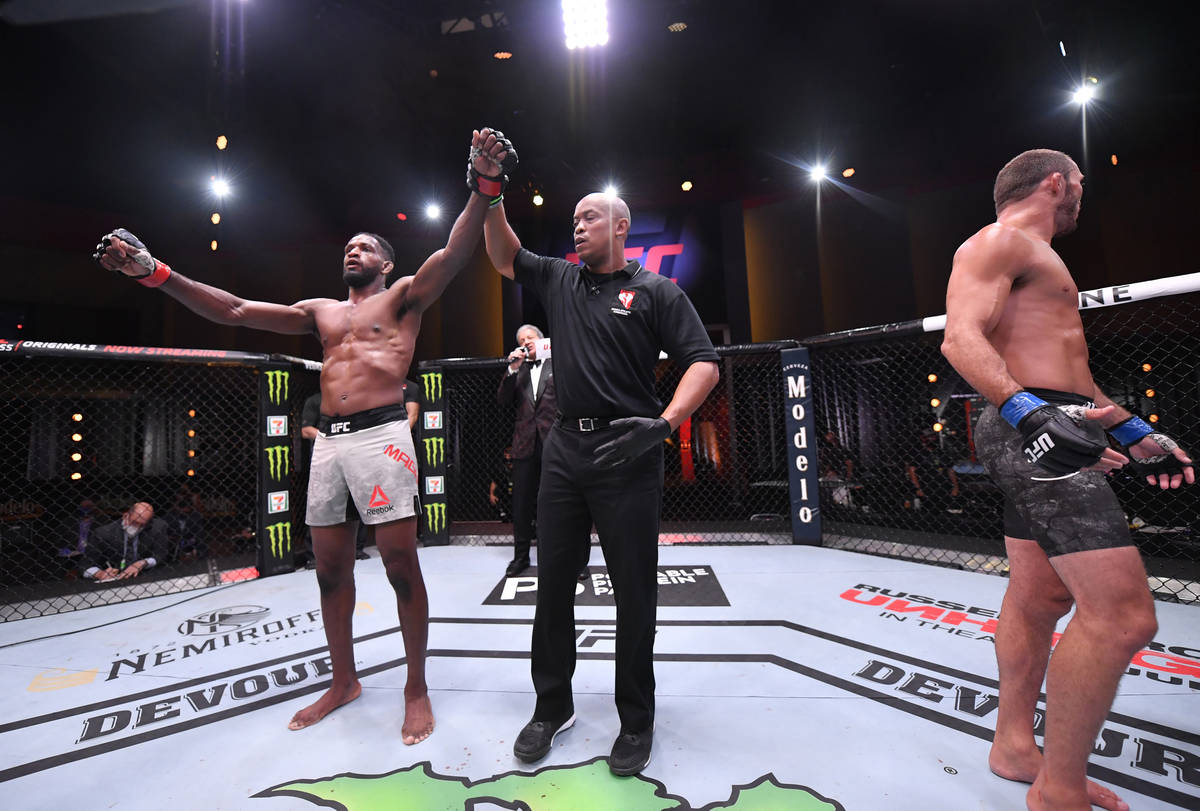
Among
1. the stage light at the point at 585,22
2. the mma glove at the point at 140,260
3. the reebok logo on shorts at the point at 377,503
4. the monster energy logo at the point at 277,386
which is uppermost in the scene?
the stage light at the point at 585,22

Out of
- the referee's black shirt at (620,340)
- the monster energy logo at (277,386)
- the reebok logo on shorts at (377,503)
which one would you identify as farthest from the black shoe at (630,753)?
the monster energy logo at (277,386)

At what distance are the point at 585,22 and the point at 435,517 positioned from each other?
17.6 feet

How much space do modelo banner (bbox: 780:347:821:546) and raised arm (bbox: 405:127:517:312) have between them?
314cm

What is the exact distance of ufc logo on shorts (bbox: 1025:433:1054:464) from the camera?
3.46ft

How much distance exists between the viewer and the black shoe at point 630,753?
1.40 metres

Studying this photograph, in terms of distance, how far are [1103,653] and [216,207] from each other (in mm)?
8834

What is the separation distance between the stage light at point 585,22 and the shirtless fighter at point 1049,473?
5406 mm

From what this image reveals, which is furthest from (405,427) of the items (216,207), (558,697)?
(216,207)

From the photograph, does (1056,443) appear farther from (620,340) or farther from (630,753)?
(630,753)

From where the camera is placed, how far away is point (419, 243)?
7055 millimetres

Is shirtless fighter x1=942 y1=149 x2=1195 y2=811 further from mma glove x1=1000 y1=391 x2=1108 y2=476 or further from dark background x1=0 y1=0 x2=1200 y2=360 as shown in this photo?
dark background x1=0 y1=0 x2=1200 y2=360

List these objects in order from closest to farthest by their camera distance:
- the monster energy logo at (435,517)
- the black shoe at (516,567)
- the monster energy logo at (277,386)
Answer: the black shoe at (516,567), the monster energy logo at (277,386), the monster energy logo at (435,517)

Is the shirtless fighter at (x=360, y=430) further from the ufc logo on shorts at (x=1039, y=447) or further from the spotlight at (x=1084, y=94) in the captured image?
the spotlight at (x=1084, y=94)

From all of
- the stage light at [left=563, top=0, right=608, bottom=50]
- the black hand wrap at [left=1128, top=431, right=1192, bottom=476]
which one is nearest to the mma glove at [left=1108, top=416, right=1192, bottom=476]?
the black hand wrap at [left=1128, top=431, right=1192, bottom=476]
